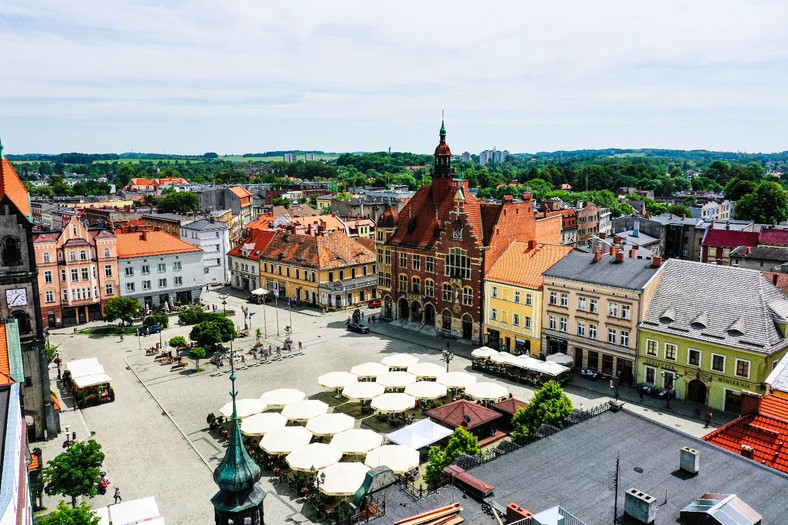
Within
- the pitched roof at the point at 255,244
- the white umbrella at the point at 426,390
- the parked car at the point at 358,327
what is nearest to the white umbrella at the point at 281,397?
the white umbrella at the point at 426,390

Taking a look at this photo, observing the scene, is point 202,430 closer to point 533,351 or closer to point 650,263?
point 533,351

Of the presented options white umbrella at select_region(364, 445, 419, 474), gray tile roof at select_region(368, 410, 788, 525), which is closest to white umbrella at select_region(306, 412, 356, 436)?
white umbrella at select_region(364, 445, 419, 474)

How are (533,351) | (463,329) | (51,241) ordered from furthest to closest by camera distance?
1. (51,241)
2. (463,329)
3. (533,351)

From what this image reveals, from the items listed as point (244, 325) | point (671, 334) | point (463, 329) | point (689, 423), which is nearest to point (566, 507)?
point (689, 423)

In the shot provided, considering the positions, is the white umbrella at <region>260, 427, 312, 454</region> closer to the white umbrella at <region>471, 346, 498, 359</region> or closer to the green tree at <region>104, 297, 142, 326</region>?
the white umbrella at <region>471, 346, 498, 359</region>

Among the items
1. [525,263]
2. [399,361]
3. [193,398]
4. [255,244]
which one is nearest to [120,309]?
[193,398]

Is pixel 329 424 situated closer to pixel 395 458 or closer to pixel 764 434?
pixel 395 458

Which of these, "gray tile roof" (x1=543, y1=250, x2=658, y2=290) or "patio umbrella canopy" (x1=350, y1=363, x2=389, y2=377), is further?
"gray tile roof" (x1=543, y1=250, x2=658, y2=290)
